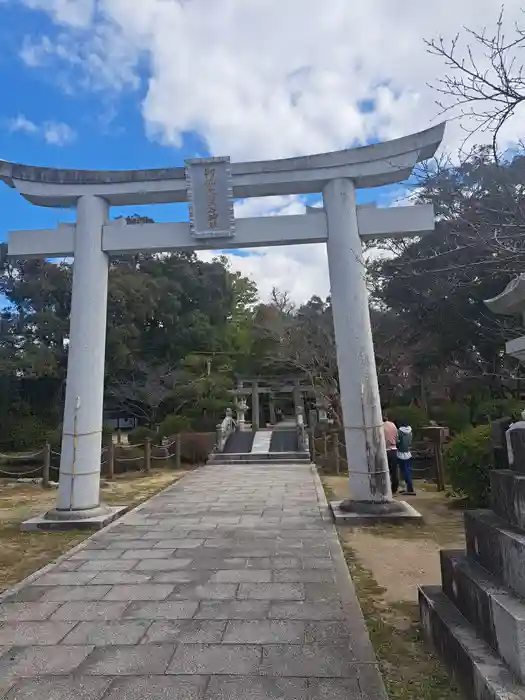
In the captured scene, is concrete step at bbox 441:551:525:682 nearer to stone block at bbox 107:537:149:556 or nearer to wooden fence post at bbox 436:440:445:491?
stone block at bbox 107:537:149:556

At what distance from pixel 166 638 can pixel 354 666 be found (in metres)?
1.22

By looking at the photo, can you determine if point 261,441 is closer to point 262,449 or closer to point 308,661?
point 262,449

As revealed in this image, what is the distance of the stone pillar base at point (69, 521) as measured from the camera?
22.0 ft

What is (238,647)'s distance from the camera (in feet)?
10.2

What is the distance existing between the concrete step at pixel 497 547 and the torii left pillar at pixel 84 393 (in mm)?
5217

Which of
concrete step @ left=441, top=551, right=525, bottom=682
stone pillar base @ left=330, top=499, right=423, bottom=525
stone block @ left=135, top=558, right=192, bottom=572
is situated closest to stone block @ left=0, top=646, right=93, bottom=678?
stone block @ left=135, top=558, right=192, bottom=572

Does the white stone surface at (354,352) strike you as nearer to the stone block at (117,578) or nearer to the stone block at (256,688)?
the stone block at (117,578)

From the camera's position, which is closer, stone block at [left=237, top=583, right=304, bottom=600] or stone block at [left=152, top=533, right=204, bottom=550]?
stone block at [left=237, top=583, right=304, bottom=600]

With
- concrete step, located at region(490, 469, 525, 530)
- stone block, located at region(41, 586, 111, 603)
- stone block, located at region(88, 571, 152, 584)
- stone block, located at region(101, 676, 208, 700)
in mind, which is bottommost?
stone block, located at region(101, 676, 208, 700)

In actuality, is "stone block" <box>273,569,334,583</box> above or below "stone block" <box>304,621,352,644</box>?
above

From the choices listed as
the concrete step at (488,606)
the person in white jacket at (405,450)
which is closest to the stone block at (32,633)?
the concrete step at (488,606)

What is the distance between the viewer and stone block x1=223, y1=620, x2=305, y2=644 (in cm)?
320

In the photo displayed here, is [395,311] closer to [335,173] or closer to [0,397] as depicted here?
[335,173]

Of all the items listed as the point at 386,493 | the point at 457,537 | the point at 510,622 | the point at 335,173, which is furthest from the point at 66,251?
the point at 510,622
